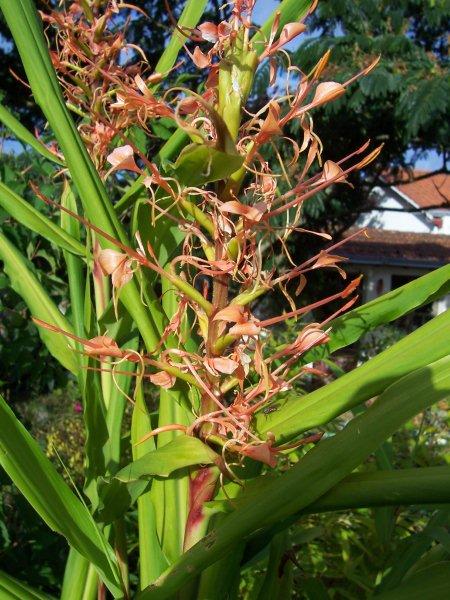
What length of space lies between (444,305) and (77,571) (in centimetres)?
1327

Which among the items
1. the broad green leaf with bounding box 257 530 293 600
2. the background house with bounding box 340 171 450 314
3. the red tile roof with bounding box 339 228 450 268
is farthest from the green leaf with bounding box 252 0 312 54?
the red tile roof with bounding box 339 228 450 268

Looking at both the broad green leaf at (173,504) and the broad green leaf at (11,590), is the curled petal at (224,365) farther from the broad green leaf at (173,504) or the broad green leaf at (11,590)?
the broad green leaf at (11,590)

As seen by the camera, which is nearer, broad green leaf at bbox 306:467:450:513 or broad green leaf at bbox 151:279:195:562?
broad green leaf at bbox 306:467:450:513

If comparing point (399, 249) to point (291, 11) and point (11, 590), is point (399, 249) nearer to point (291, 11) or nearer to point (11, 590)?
point (291, 11)

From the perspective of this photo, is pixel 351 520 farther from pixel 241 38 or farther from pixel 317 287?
pixel 317 287

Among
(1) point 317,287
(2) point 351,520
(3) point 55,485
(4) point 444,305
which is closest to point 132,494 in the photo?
(3) point 55,485

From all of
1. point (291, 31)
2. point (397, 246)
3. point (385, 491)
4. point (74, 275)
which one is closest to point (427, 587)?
point (385, 491)

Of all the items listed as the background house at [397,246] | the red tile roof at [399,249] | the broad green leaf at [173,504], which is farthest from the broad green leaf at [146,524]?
the red tile roof at [399,249]

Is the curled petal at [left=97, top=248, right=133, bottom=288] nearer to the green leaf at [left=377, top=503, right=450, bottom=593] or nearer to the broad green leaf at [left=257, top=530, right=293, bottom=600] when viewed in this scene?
the broad green leaf at [left=257, top=530, right=293, bottom=600]

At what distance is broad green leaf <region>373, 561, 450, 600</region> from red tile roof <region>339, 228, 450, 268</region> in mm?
11006

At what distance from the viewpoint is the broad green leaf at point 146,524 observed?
1.90ft

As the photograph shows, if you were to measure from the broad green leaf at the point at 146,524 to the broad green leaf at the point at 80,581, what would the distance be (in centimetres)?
9

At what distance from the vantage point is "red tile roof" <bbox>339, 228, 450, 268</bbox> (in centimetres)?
1208

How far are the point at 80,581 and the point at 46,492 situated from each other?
24cm
